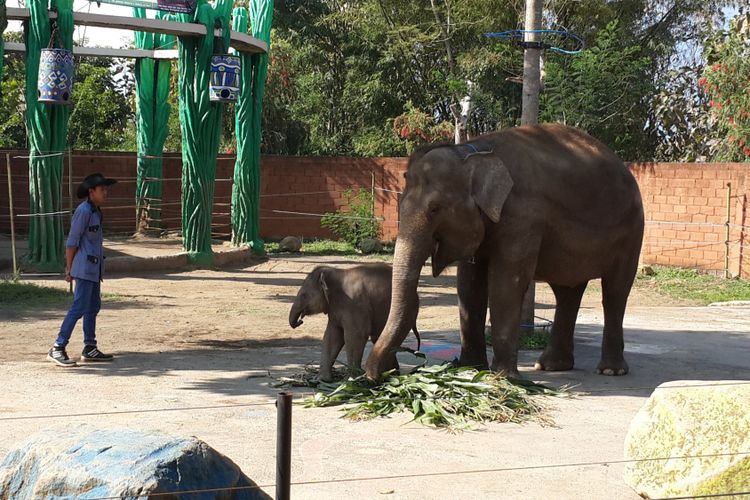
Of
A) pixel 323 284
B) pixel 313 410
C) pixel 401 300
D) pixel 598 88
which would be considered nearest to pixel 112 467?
pixel 313 410

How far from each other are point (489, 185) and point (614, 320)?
2053mm

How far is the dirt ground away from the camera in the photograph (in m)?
5.97

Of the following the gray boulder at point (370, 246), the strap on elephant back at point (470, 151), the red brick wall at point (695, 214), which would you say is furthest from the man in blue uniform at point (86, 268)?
the gray boulder at point (370, 246)

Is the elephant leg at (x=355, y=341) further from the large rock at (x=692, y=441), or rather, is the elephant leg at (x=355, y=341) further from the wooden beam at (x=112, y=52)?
the wooden beam at (x=112, y=52)

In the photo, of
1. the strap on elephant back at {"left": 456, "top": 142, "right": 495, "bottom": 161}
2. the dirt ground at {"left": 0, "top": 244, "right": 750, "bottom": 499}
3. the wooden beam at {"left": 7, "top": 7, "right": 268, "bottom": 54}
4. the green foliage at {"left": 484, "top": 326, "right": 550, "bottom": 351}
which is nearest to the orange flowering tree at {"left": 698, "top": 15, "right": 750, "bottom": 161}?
the dirt ground at {"left": 0, "top": 244, "right": 750, "bottom": 499}

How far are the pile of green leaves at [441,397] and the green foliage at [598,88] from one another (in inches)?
667

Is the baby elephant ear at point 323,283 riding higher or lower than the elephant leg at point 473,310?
higher

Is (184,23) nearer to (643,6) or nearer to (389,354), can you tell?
(389,354)

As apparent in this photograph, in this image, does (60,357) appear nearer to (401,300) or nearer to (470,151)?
(401,300)

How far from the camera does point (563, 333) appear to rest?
941 centimetres

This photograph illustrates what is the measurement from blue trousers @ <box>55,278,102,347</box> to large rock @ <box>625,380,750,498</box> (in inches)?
216

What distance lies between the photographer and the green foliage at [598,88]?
2414 cm

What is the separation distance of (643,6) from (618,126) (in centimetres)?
493

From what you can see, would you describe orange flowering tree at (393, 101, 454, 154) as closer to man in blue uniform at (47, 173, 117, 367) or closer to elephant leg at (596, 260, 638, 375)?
elephant leg at (596, 260, 638, 375)
